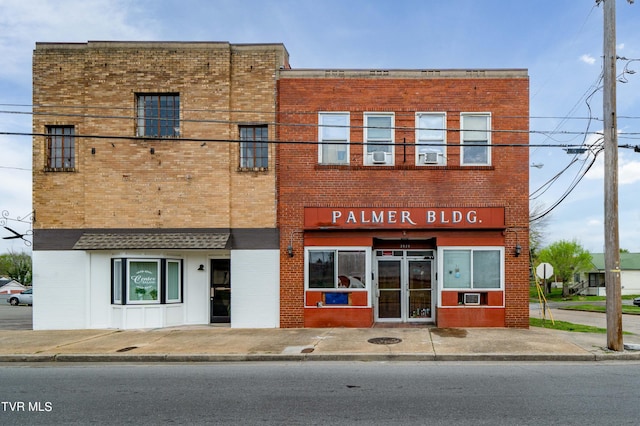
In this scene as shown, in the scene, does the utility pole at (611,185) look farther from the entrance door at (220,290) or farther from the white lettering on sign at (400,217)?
the entrance door at (220,290)

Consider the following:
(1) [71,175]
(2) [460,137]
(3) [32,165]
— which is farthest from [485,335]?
(3) [32,165]

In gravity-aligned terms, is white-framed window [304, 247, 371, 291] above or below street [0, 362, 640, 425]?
above

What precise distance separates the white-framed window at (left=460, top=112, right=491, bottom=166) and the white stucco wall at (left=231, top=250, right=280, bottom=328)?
6.69 meters

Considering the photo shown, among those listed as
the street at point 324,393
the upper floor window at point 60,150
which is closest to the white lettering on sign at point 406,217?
the street at point 324,393

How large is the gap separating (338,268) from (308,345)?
132 inches

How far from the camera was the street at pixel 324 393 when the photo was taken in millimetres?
6164

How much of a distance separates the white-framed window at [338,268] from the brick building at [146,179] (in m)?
1.12

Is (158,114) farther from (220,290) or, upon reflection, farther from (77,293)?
(77,293)

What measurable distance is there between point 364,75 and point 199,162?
588 cm

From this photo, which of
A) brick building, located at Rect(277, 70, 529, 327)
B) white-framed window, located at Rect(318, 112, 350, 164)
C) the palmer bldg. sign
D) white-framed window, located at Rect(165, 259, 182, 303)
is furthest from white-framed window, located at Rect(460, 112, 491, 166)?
white-framed window, located at Rect(165, 259, 182, 303)

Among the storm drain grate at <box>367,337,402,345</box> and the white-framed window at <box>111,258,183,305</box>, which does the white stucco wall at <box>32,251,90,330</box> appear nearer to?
the white-framed window at <box>111,258,183,305</box>

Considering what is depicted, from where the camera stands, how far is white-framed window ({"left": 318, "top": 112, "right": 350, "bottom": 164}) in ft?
Result: 46.7

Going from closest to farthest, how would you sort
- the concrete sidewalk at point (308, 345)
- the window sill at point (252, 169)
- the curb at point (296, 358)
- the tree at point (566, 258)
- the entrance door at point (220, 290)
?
1. the curb at point (296, 358)
2. the concrete sidewalk at point (308, 345)
3. the window sill at point (252, 169)
4. the entrance door at point (220, 290)
5. the tree at point (566, 258)

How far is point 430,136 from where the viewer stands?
14195mm
